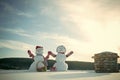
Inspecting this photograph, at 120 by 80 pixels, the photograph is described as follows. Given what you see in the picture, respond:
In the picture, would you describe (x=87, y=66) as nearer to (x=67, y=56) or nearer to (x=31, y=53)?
(x=67, y=56)

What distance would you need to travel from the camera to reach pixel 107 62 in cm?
1149

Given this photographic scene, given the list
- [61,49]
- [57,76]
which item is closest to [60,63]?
[61,49]

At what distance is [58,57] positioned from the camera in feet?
44.4

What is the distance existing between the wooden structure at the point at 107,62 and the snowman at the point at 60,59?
2.41 meters

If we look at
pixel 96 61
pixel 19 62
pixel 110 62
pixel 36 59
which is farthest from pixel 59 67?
pixel 19 62

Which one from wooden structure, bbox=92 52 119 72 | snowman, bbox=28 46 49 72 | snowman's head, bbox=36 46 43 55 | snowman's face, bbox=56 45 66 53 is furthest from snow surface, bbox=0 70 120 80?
snowman's face, bbox=56 45 66 53

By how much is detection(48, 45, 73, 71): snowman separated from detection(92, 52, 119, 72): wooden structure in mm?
2407

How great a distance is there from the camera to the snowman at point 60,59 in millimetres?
13176

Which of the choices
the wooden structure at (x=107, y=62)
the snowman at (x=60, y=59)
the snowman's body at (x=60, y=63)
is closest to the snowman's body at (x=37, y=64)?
the snowman at (x=60, y=59)

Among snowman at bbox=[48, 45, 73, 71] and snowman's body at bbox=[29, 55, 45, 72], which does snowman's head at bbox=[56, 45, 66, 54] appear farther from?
snowman's body at bbox=[29, 55, 45, 72]

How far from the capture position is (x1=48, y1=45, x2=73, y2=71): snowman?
13176mm

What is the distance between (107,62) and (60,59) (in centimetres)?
324

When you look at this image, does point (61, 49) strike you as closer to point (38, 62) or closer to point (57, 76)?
point (38, 62)

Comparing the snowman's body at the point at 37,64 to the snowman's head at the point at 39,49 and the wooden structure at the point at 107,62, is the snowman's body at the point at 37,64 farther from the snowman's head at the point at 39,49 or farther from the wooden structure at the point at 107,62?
the wooden structure at the point at 107,62
